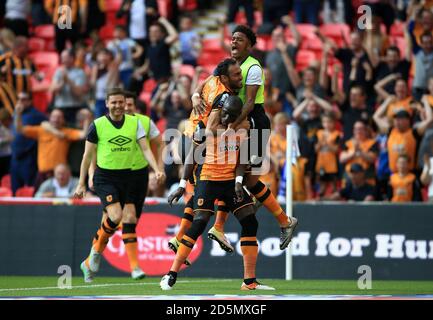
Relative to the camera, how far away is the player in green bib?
15.5 meters

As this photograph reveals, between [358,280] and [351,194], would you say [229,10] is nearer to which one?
[351,194]

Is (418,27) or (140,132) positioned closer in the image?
(140,132)

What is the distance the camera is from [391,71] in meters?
21.0

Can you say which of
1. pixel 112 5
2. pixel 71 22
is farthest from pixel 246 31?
pixel 112 5

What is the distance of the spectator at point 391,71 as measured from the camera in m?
20.8

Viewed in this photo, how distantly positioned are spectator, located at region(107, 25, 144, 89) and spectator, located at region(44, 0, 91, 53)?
1287 millimetres

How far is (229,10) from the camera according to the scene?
80.2ft

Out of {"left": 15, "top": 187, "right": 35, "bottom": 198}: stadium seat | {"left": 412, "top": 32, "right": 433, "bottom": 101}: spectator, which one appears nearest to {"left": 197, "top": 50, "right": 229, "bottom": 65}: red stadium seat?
{"left": 412, "top": 32, "right": 433, "bottom": 101}: spectator

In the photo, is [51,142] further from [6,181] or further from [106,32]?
[106,32]

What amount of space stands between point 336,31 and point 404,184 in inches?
252

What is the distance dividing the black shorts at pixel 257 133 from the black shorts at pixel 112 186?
2558 mm

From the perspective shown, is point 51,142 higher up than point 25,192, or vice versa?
point 51,142

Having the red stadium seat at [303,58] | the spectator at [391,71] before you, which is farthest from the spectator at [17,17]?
the spectator at [391,71]

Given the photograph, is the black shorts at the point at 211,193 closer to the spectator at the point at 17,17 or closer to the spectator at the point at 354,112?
the spectator at the point at 354,112
